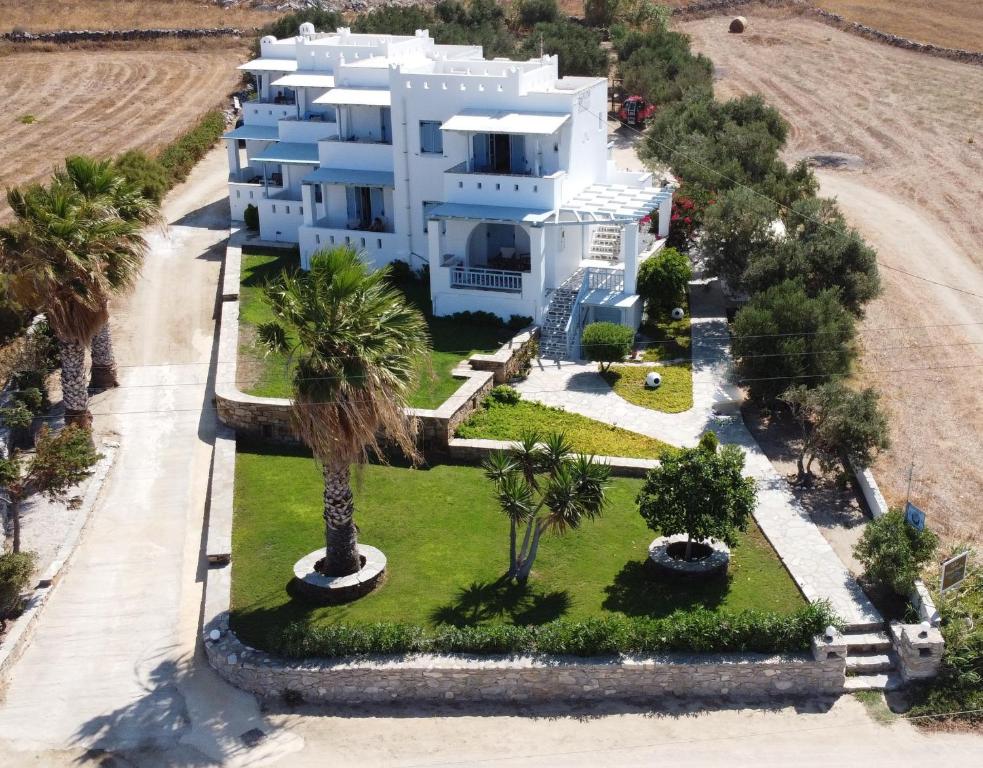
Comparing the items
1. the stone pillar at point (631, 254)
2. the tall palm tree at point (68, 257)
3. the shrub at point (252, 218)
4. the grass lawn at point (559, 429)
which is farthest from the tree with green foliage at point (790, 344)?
the shrub at point (252, 218)

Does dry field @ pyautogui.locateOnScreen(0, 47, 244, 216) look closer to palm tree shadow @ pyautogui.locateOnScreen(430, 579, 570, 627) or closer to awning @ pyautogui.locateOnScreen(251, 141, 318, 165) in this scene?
awning @ pyautogui.locateOnScreen(251, 141, 318, 165)

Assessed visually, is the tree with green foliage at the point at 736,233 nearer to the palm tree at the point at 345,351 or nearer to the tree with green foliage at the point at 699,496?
the tree with green foliage at the point at 699,496

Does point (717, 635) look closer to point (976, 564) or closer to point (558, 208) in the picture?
point (976, 564)

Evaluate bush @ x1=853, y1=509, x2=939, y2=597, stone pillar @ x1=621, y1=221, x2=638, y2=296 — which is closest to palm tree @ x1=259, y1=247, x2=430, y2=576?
bush @ x1=853, y1=509, x2=939, y2=597

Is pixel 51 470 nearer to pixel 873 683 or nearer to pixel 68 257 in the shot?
pixel 68 257

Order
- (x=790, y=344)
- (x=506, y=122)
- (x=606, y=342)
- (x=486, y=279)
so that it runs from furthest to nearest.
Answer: (x=486, y=279)
(x=506, y=122)
(x=606, y=342)
(x=790, y=344)

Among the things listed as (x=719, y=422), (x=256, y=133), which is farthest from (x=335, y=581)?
(x=256, y=133)
